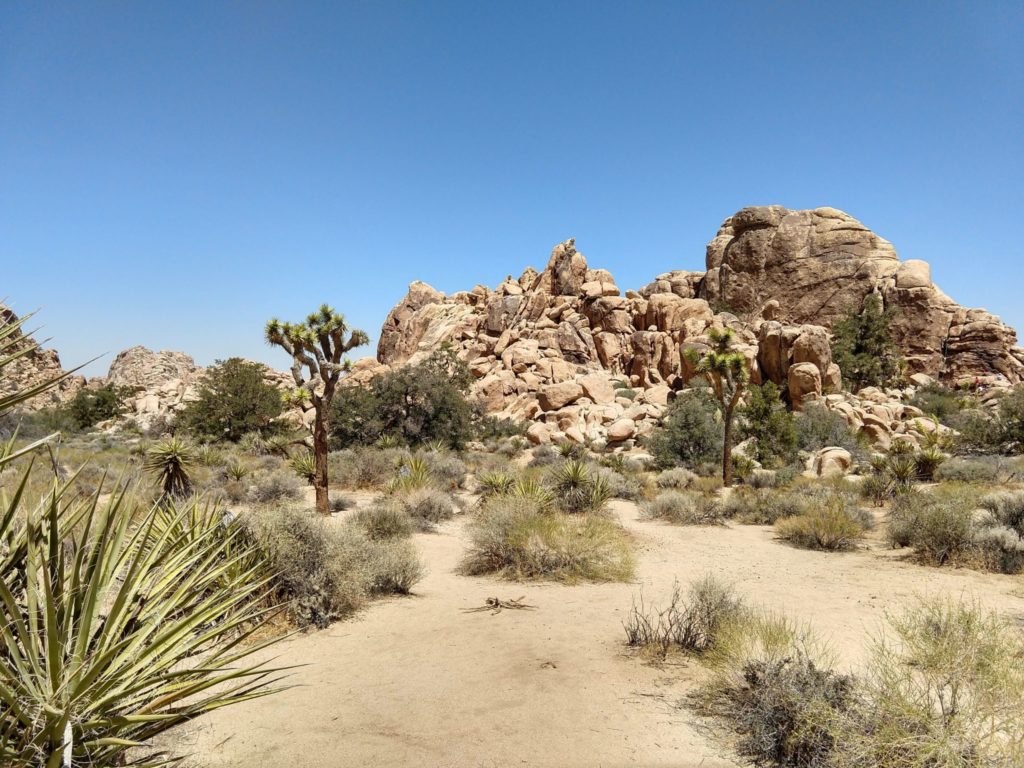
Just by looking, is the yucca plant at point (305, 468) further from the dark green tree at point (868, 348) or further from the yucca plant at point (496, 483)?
the dark green tree at point (868, 348)

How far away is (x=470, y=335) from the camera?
50812 millimetres

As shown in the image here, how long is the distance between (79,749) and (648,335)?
42.3 m

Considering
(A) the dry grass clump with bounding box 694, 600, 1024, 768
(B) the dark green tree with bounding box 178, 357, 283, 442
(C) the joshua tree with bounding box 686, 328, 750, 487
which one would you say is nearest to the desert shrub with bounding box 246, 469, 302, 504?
(A) the dry grass clump with bounding box 694, 600, 1024, 768

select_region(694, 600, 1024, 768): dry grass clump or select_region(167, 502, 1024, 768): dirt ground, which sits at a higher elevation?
select_region(694, 600, 1024, 768): dry grass clump

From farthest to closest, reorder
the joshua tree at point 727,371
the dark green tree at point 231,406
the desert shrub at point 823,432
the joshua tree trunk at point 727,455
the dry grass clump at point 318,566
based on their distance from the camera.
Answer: the dark green tree at point 231,406, the desert shrub at point 823,432, the joshua tree at point 727,371, the joshua tree trunk at point 727,455, the dry grass clump at point 318,566

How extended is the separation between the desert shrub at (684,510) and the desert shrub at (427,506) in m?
5.24

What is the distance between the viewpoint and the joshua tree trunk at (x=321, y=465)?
13.0 m

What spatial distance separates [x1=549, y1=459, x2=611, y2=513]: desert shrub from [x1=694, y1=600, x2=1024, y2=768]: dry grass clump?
8.77 m

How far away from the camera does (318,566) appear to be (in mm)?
7383

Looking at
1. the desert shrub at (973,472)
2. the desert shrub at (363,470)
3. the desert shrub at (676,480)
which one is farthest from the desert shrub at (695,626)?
the desert shrub at (973,472)

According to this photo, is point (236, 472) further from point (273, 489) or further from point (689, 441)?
point (689, 441)

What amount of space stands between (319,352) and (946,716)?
1329 cm

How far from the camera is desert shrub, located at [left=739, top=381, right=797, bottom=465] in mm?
23078

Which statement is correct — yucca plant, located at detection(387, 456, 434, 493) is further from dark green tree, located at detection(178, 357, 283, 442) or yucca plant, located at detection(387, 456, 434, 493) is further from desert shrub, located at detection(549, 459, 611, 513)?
dark green tree, located at detection(178, 357, 283, 442)
